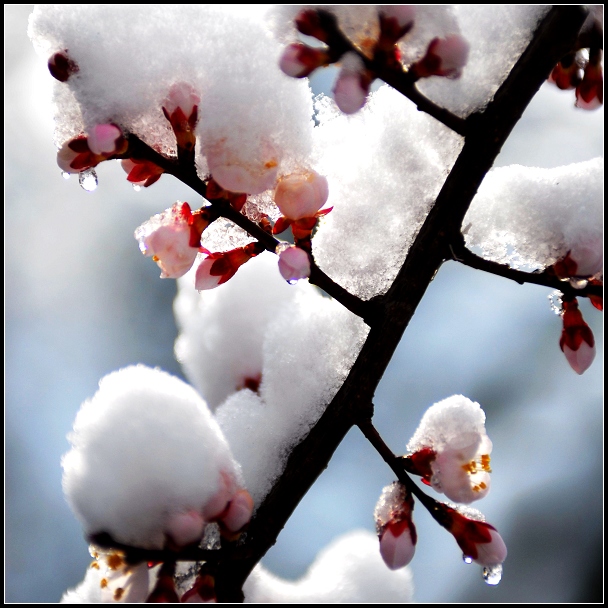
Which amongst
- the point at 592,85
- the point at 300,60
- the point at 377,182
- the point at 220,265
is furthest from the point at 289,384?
the point at 592,85

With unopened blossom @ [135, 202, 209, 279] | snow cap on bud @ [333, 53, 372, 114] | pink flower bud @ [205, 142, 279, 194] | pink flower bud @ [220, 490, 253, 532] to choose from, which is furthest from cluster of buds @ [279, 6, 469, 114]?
pink flower bud @ [220, 490, 253, 532]

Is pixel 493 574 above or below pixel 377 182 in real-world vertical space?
below

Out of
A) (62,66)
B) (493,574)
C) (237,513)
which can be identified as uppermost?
(62,66)

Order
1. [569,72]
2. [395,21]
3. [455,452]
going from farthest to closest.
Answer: [569,72], [455,452], [395,21]

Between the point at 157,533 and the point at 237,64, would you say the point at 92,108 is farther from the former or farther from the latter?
the point at 157,533

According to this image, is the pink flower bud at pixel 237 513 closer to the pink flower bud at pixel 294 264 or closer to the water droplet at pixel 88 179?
the pink flower bud at pixel 294 264

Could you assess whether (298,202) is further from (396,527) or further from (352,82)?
(396,527)

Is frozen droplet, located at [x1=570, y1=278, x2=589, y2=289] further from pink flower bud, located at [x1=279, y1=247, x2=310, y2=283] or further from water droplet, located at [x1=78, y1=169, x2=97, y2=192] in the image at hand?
water droplet, located at [x1=78, y1=169, x2=97, y2=192]
